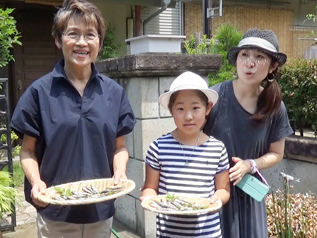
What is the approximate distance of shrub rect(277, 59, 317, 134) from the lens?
4020mm

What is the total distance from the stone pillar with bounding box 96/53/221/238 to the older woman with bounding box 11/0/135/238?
140 cm

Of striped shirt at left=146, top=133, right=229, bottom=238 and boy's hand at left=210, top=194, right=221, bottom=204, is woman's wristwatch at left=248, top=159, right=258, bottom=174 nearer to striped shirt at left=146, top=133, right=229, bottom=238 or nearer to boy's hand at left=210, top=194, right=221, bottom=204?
striped shirt at left=146, top=133, right=229, bottom=238

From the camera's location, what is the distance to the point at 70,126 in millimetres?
1900

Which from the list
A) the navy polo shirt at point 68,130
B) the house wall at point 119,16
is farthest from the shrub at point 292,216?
the house wall at point 119,16

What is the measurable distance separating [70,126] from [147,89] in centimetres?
167

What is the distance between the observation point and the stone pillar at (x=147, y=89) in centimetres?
345

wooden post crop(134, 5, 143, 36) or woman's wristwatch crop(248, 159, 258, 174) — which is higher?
wooden post crop(134, 5, 143, 36)

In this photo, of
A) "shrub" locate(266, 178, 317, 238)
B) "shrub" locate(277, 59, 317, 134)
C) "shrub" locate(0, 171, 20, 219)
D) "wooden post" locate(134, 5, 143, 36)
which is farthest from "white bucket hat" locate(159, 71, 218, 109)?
"wooden post" locate(134, 5, 143, 36)

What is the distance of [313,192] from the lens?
12.9 feet

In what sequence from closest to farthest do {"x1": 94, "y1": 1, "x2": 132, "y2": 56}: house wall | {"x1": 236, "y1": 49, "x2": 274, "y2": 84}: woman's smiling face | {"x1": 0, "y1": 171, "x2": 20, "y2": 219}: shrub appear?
1. {"x1": 236, "y1": 49, "x2": 274, "y2": 84}: woman's smiling face
2. {"x1": 0, "y1": 171, "x2": 20, "y2": 219}: shrub
3. {"x1": 94, "y1": 1, "x2": 132, "y2": 56}: house wall

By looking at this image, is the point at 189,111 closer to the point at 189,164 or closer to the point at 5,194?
the point at 189,164

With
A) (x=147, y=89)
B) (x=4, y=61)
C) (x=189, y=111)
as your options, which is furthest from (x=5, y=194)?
(x=189, y=111)

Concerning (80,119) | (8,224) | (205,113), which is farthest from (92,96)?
(8,224)

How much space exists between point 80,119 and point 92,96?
0.15 meters
